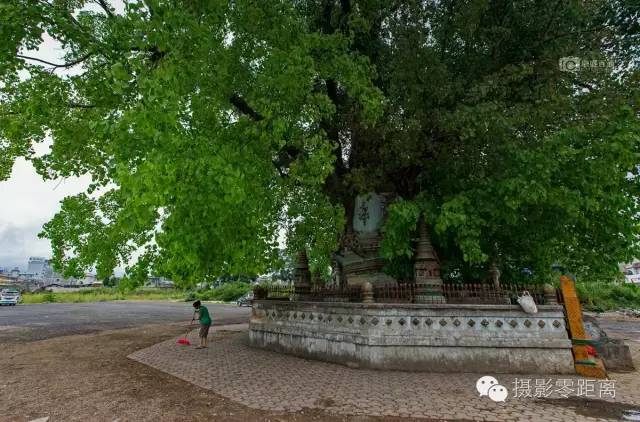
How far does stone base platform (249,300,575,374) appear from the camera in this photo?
8.40 m

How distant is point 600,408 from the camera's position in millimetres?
6094

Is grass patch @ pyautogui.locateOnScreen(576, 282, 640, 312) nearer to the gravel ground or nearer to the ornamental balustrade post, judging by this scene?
the ornamental balustrade post

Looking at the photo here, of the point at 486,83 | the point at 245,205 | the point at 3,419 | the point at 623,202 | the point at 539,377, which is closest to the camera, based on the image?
the point at 3,419

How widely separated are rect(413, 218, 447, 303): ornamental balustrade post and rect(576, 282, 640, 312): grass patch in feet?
88.1

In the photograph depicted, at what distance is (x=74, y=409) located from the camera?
19.8 ft

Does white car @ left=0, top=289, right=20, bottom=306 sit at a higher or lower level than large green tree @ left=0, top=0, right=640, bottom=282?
lower

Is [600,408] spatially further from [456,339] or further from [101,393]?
[101,393]

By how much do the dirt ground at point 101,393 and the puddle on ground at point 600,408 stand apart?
319 centimetres

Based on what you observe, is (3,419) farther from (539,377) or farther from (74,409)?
(539,377)

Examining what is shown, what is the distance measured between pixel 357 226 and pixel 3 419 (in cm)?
937

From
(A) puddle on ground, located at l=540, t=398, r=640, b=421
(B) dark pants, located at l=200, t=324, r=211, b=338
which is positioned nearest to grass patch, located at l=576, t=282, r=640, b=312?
(A) puddle on ground, located at l=540, t=398, r=640, b=421

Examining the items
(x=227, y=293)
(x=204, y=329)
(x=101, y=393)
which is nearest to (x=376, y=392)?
(x=101, y=393)

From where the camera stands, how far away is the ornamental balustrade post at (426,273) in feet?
30.1

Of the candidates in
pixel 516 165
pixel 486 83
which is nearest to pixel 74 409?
pixel 516 165
